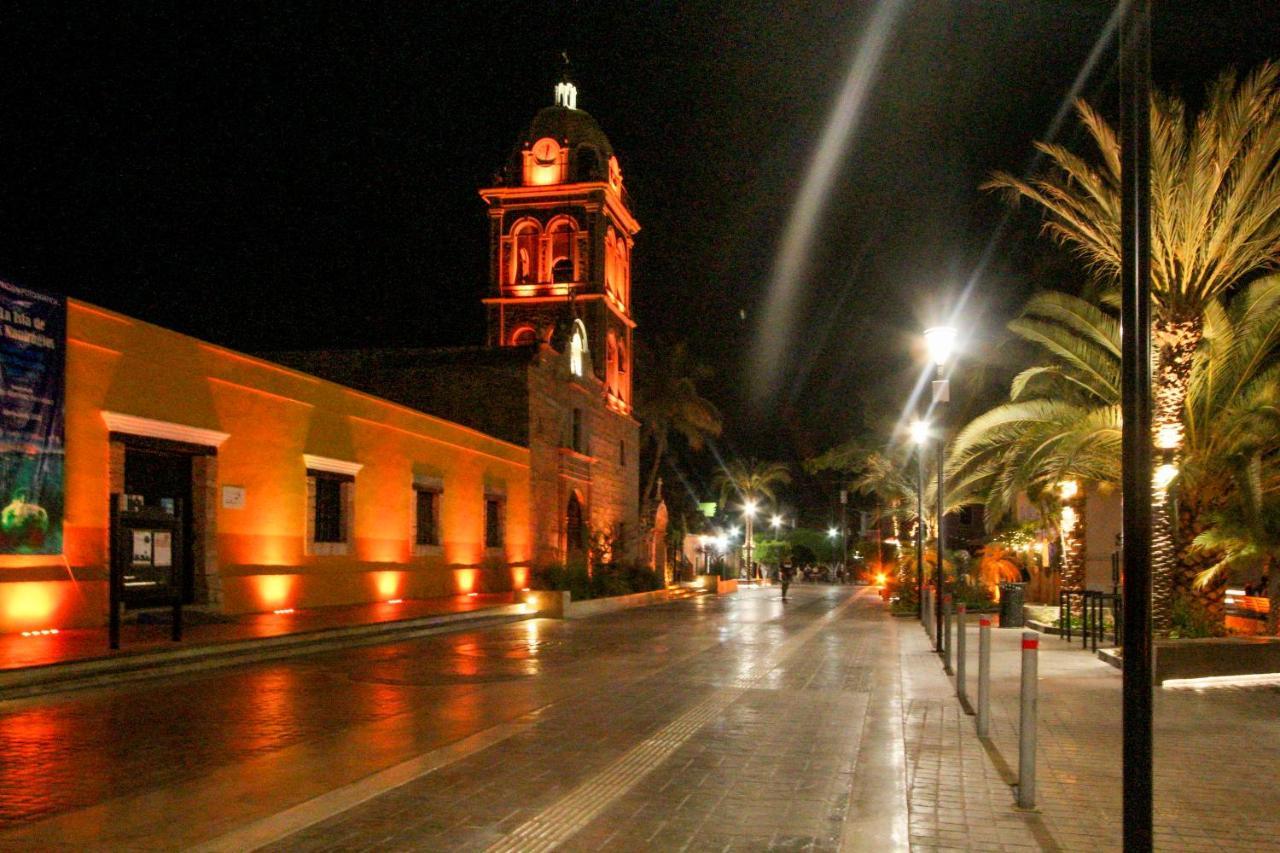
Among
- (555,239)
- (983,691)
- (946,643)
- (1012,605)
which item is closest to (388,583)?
(1012,605)

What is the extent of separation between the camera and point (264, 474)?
2214 cm

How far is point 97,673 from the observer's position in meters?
12.7

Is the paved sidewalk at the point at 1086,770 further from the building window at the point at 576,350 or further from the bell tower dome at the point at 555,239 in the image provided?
the bell tower dome at the point at 555,239

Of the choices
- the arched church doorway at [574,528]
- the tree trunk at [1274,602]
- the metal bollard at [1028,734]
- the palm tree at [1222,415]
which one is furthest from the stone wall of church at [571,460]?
the metal bollard at [1028,734]

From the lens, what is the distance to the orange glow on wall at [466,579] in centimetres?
3219

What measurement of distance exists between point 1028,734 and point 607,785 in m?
2.79

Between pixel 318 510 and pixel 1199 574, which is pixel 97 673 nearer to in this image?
pixel 318 510

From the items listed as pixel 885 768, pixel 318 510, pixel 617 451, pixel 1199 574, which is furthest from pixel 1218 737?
pixel 617 451

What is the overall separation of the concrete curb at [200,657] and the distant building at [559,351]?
1726 cm

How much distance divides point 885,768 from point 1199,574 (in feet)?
33.4

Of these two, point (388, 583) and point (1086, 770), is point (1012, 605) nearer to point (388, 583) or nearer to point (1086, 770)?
point (1086, 770)

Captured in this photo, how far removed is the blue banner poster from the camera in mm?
15250

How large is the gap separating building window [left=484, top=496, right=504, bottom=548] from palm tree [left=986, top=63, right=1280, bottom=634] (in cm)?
2227

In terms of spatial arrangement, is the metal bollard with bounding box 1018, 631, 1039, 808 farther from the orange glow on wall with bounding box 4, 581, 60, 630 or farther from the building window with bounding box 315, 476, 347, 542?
the building window with bounding box 315, 476, 347, 542
